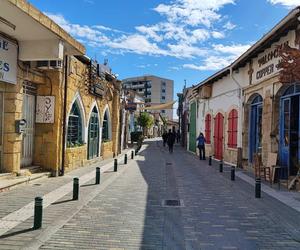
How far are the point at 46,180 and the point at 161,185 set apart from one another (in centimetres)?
333

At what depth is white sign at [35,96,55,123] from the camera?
1276 cm

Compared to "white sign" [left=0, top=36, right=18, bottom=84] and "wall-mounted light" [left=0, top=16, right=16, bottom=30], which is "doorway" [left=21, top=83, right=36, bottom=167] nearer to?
"white sign" [left=0, top=36, right=18, bottom=84]

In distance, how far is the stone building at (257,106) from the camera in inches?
487

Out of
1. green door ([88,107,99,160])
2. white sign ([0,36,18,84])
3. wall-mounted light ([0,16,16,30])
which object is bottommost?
green door ([88,107,99,160])

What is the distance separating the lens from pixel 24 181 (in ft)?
34.8

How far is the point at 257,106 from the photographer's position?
1627 centimetres

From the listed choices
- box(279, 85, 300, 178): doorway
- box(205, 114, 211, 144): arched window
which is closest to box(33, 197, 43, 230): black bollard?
box(279, 85, 300, 178): doorway

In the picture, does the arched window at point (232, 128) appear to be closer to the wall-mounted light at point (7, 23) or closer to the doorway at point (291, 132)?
the doorway at point (291, 132)

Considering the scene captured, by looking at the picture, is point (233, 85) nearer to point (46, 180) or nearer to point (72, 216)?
point (46, 180)

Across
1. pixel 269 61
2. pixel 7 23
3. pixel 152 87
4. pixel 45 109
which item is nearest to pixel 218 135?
pixel 269 61

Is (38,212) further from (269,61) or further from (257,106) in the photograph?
(257,106)

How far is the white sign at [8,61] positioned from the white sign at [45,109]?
2155mm

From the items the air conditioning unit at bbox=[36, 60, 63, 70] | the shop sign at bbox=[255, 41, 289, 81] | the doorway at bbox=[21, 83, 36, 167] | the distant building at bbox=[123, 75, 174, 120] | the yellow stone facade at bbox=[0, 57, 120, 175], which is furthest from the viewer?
the distant building at bbox=[123, 75, 174, 120]

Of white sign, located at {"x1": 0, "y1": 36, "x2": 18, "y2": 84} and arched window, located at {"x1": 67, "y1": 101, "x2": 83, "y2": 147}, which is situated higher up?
white sign, located at {"x1": 0, "y1": 36, "x2": 18, "y2": 84}
